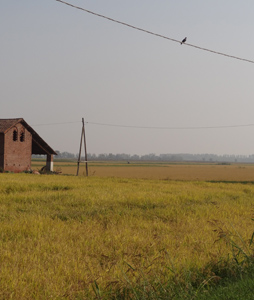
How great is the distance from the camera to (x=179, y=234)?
31.4 ft

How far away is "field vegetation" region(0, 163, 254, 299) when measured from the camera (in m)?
5.45

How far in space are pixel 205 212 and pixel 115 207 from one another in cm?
318

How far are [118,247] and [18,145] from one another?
33288 mm

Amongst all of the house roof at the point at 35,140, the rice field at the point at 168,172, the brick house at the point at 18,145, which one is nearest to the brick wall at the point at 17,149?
the brick house at the point at 18,145

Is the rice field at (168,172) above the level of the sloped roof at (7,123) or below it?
below

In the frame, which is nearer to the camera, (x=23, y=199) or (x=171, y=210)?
(x=171, y=210)

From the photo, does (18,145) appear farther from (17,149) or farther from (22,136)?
(22,136)

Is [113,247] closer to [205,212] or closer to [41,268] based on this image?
[41,268]

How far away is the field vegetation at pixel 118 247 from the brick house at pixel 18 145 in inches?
901

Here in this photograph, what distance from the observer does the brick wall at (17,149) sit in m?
37.6

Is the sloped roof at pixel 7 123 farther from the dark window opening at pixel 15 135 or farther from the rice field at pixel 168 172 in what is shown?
the rice field at pixel 168 172

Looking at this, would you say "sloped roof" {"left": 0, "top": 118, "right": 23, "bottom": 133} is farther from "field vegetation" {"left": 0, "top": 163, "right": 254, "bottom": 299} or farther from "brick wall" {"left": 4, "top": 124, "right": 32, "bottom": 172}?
"field vegetation" {"left": 0, "top": 163, "right": 254, "bottom": 299}

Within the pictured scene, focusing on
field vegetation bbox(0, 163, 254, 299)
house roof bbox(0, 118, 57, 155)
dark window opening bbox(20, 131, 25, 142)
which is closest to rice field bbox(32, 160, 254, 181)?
house roof bbox(0, 118, 57, 155)

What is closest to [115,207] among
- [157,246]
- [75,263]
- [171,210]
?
[171,210]
